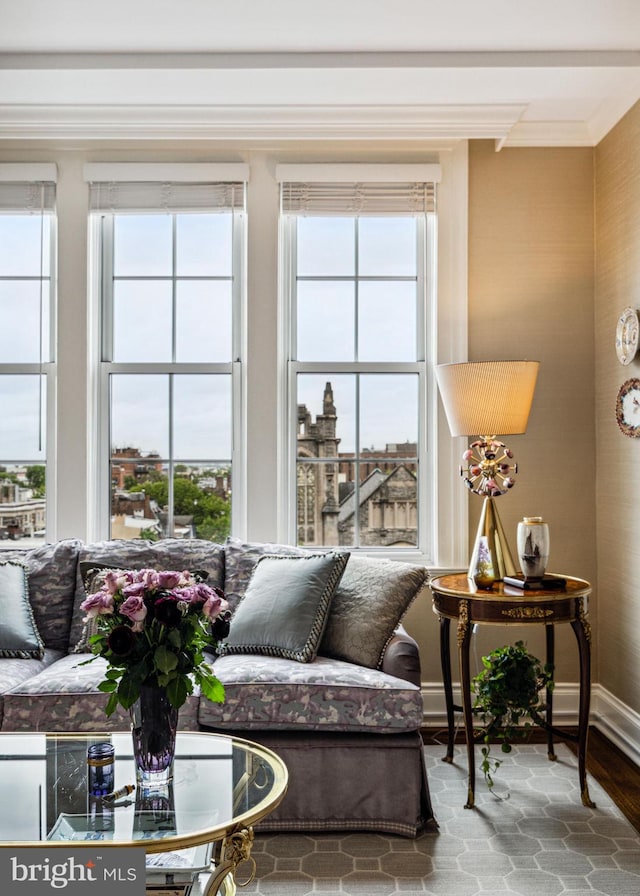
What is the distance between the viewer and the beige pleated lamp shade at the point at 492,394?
3189 millimetres

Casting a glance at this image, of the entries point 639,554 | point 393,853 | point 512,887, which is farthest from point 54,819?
point 639,554

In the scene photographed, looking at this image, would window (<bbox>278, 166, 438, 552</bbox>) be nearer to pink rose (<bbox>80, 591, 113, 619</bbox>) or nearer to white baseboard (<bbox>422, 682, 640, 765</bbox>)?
white baseboard (<bbox>422, 682, 640, 765</bbox>)

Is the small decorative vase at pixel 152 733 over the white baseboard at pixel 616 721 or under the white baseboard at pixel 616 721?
over

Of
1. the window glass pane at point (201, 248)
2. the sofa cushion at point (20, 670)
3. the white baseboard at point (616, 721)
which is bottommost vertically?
the white baseboard at point (616, 721)

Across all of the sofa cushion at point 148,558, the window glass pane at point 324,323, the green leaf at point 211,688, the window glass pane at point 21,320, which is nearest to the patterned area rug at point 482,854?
the green leaf at point 211,688

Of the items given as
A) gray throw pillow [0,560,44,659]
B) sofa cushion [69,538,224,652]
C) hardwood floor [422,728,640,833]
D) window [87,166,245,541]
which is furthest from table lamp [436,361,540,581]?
gray throw pillow [0,560,44,659]

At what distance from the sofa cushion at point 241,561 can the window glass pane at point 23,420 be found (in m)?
1.20

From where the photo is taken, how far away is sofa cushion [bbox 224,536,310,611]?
3.34m

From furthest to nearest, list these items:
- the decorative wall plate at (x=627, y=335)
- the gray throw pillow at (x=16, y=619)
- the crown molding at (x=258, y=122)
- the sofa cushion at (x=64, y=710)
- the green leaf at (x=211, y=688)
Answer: the crown molding at (x=258, y=122) → the decorative wall plate at (x=627, y=335) → the gray throw pillow at (x=16, y=619) → the sofa cushion at (x=64, y=710) → the green leaf at (x=211, y=688)

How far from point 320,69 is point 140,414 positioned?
1819 mm

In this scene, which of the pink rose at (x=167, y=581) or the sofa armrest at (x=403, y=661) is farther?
the sofa armrest at (x=403, y=661)

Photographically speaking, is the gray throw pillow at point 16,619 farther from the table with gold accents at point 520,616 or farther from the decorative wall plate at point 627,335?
the decorative wall plate at point 627,335

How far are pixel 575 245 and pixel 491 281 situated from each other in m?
0.46

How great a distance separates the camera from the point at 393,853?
100 inches
